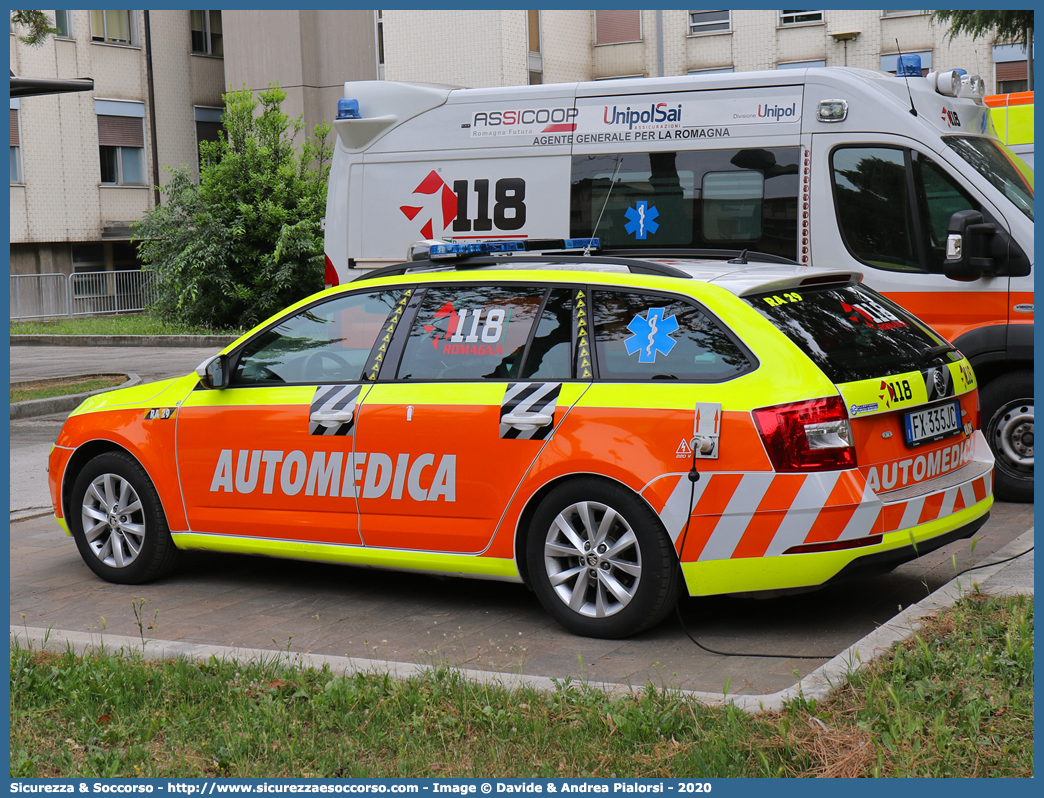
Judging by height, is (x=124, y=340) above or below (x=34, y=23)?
below

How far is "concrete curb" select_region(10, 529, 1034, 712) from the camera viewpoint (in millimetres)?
4066

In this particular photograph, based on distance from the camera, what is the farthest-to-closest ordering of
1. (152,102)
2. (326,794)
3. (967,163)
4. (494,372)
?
(152,102) < (967,163) < (494,372) < (326,794)

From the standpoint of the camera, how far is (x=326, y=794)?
3621 millimetres

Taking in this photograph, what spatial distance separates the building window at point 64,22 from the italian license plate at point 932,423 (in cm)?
3090

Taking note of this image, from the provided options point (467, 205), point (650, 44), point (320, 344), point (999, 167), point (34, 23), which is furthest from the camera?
point (650, 44)

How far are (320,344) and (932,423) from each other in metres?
2.94

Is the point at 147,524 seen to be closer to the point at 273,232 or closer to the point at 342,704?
the point at 342,704

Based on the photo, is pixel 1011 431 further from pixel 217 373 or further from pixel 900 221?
pixel 217 373

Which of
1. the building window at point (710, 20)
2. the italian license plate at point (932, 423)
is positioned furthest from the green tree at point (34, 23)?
the building window at point (710, 20)

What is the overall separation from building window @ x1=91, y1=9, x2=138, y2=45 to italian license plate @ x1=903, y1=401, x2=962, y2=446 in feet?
103

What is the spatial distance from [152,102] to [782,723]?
33.5m

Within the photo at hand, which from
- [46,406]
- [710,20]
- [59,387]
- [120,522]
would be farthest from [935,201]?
[710,20]

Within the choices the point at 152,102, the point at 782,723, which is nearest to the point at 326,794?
the point at 782,723

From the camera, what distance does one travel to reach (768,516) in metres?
Answer: 4.88
